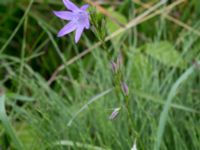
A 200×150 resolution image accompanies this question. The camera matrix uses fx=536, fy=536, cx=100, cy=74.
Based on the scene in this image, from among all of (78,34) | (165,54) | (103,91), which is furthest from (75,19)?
(165,54)

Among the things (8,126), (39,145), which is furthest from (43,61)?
(8,126)

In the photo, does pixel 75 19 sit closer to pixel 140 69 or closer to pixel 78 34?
pixel 78 34

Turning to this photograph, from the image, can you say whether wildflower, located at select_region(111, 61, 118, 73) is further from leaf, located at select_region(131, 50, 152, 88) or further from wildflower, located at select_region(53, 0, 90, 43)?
leaf, located at select_region(131, 50, 152, 88)

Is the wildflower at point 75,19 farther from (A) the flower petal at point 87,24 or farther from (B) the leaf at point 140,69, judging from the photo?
(B) the leaf at point 140,69

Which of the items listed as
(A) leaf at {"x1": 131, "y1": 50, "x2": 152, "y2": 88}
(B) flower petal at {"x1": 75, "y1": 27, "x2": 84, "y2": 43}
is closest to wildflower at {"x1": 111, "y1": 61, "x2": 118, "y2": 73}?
(B) flower petal at {"x1": 75, "y1": 27, "x2": 84, "y2": 43}

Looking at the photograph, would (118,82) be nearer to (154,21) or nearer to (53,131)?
(53,131)
